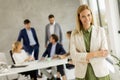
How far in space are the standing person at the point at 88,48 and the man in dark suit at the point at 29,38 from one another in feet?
12.4

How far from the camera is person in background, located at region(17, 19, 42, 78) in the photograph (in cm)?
582

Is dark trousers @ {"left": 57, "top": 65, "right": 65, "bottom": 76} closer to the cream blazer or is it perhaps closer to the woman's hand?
the cream blazer

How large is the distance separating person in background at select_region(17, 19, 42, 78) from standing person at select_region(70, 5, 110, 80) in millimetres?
3773

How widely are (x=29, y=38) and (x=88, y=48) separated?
398 cm

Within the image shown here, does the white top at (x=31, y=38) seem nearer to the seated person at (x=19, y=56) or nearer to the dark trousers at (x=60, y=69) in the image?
the seated person at (x=19, y=56)

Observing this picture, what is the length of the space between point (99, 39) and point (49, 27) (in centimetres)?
405

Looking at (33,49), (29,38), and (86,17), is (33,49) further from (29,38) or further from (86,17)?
(86,17)

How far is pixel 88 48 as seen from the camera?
207 cm

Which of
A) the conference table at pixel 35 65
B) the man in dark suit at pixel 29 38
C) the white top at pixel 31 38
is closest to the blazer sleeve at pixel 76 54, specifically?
the conference table at pixel 35 65

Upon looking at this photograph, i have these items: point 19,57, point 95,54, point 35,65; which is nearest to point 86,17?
point 95,54

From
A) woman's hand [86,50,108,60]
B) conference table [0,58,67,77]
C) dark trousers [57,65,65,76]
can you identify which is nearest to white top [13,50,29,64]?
conference table [0,58,67,77]

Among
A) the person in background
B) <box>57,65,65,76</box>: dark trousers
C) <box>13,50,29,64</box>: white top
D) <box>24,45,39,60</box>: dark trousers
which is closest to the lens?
<box>57,65,65,76</box>: dark trousers

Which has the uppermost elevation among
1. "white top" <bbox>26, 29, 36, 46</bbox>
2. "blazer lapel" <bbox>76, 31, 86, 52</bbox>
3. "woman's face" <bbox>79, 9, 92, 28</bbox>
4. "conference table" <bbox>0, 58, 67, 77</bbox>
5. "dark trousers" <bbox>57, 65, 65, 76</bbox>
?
"woman's face" <bbox>79, 9, 92, 28</bbox>

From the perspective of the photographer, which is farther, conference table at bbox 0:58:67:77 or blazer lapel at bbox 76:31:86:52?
conference table at bbox 0:58:67:77
